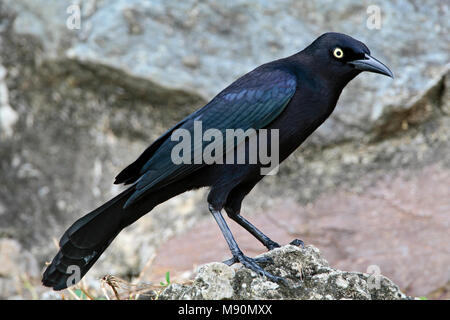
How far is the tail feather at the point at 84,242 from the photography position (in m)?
3.97

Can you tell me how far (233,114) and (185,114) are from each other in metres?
2.12

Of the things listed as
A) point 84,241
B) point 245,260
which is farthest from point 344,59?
point 84,241

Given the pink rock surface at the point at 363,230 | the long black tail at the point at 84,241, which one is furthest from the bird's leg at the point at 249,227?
the pink rock surface at the point at 363,230

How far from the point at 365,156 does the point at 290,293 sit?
2797 millimetres

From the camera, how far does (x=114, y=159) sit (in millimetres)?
6289

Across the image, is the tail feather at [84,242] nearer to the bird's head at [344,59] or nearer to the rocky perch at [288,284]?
the rocky perch at [288,284]

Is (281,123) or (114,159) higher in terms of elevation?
(114,159)

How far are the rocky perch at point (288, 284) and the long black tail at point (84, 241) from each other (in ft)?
2.65

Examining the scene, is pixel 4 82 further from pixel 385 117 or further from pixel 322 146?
pixel 385 117

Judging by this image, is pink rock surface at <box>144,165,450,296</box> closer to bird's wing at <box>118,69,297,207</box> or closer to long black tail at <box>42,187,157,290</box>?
long black tail at <box>42,187,157,290</box>

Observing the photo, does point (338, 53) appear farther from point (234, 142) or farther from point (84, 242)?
point (84, 242)
